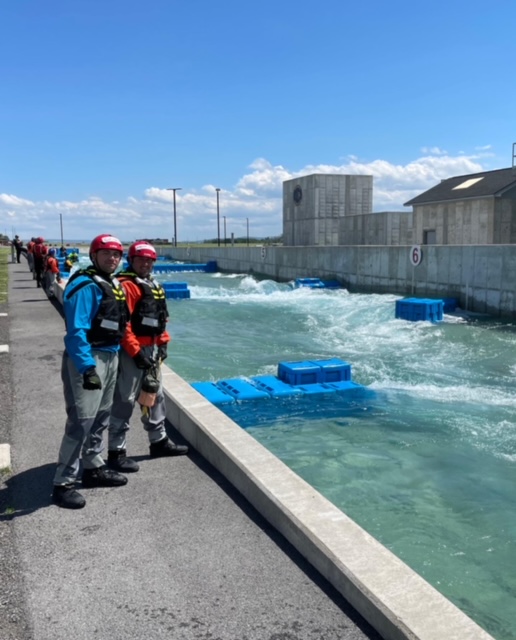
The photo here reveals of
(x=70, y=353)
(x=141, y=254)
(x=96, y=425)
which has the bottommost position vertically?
(x=96, y=425)

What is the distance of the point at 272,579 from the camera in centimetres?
352

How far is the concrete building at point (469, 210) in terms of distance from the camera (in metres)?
31.7

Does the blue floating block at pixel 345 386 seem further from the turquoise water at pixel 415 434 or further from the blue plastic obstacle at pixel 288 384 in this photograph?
the turquoise water at pixel 415 434

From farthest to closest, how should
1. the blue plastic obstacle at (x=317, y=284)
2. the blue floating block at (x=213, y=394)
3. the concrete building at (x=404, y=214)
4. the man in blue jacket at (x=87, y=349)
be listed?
1. the concrete building at (x=404, y=214)
2. the blue plastic obstacle at (x=317, y=284)
3. the blue floating block at (x=213, y=394)
4. the man in blue jacket at (x=87, y=349)

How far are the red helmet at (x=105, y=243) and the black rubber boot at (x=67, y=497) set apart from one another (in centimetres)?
177

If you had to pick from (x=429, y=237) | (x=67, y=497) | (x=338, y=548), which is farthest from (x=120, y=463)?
Result: (x=429, y=237)

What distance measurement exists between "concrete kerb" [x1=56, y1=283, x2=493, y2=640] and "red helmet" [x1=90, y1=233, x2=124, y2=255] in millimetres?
1845

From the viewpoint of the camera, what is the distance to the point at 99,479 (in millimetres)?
4773

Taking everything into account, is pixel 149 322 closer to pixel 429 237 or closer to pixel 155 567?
pixel 155 567

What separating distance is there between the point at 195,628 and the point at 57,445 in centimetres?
317

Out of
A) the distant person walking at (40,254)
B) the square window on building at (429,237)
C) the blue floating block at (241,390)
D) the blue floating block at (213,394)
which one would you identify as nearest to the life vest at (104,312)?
the blue floating block at (213,394)

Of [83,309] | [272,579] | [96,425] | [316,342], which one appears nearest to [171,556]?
[272,579]

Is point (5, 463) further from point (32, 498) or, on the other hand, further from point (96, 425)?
point (96, 425)

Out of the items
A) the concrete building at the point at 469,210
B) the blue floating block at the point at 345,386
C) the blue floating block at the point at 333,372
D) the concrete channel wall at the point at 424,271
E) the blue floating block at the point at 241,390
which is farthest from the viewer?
the concrete building at the point at 469,210
